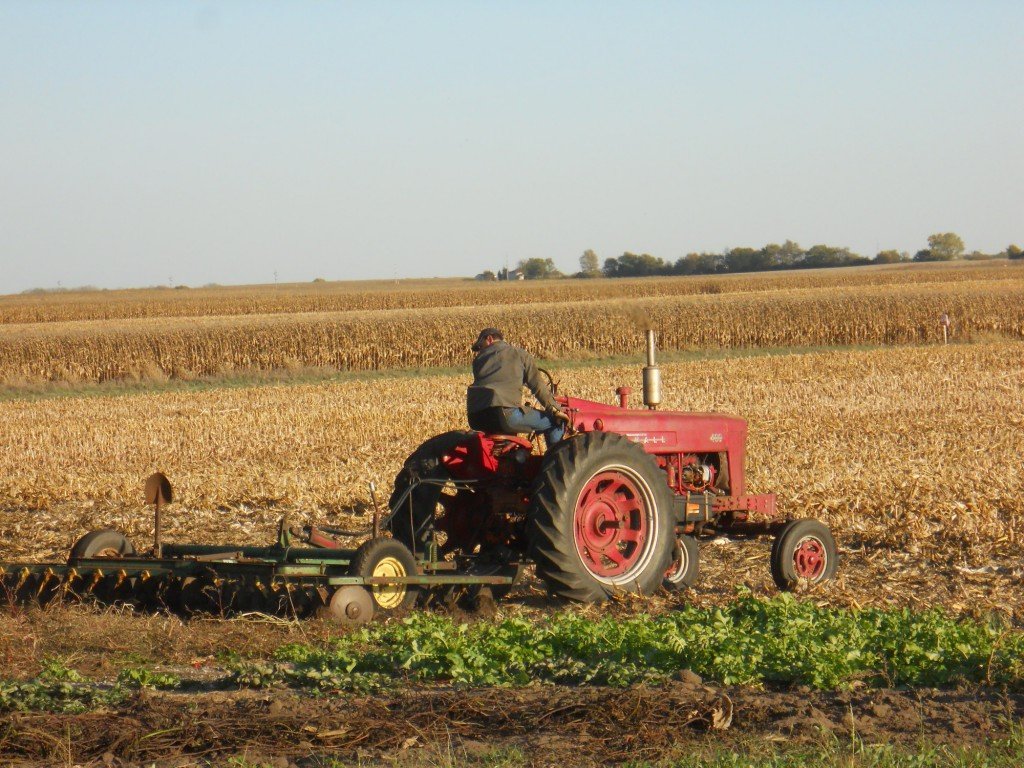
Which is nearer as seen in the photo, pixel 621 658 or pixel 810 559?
pixel 621 658

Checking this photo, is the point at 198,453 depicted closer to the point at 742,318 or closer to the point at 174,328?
the point at 174,328

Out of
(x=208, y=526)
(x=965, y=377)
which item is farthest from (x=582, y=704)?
(x=965, y=377)

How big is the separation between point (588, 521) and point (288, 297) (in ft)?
173

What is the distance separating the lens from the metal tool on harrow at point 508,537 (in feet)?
23.3

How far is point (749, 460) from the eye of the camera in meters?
13.8

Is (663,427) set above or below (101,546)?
above

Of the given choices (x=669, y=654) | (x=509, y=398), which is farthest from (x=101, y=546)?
(x=669, y=654)

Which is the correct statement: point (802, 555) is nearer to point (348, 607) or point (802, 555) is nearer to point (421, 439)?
point (348, 607)

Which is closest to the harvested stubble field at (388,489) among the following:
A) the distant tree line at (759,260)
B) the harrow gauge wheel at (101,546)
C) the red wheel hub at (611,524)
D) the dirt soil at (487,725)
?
the dirt soil at (487,725)

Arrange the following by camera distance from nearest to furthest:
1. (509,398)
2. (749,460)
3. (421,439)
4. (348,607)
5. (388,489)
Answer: (348,607)
(509,398)
(388,489)
(749,460)
(421,439)

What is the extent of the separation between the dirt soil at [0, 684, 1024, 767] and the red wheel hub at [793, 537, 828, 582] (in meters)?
3.12

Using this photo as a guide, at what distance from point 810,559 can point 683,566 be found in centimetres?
87

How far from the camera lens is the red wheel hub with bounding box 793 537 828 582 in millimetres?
8477

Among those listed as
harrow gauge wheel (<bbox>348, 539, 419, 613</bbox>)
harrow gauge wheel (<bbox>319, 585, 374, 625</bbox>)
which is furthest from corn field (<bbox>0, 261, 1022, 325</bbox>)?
harrow gauge wheel (<bbox>319, 585, 374, 625</bbox>)
